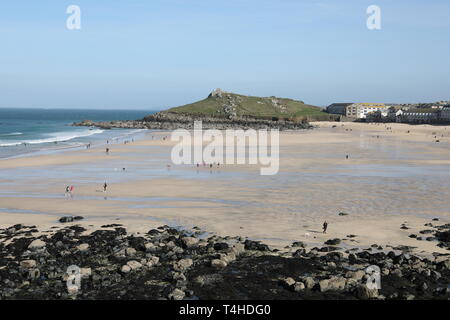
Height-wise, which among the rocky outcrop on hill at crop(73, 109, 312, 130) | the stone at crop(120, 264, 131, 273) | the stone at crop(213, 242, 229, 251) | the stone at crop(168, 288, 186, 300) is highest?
the rocky outcrop on hill at crop(73, 109, 312, 130)

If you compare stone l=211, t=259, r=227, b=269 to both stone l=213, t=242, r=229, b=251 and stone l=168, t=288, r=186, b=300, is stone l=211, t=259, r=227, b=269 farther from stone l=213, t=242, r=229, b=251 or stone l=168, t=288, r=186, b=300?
stone l=168, t=288, r=186, b=300

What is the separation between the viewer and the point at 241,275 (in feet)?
69.6

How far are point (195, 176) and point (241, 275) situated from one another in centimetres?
2905

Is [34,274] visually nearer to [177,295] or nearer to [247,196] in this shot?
[177,295]

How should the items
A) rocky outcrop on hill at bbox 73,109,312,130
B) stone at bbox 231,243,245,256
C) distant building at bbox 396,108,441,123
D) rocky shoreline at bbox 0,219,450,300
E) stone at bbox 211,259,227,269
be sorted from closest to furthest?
rocky shoreline at bbox 0,219,450,300 < stone at bbox 211,259,227,269 < stone at bbox 231,243,245,256 < rocky outcrop on hill at bbox 73,109,312,130 < distant building at bbox 396,108,441,123

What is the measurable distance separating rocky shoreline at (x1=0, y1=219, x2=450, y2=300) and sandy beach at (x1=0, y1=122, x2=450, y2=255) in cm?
219

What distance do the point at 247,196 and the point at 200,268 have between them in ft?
56.5

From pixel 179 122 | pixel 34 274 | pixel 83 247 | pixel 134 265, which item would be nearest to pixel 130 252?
pixel 134 265

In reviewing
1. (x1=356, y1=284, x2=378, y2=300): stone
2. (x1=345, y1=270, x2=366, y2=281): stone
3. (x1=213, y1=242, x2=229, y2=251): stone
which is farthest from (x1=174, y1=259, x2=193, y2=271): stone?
(x1=356, y1=284, x2=378, y2=300): stone

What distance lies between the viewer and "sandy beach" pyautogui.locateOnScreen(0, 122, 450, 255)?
2931 cm

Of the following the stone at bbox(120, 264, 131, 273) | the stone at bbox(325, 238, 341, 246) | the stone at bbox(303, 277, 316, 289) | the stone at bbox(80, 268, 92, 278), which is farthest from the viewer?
the stone at bbox(325, 238, 341, 246)

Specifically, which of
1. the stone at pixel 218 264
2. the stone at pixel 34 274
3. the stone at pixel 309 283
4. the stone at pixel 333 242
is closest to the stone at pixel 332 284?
the stone at pixel 309 283
